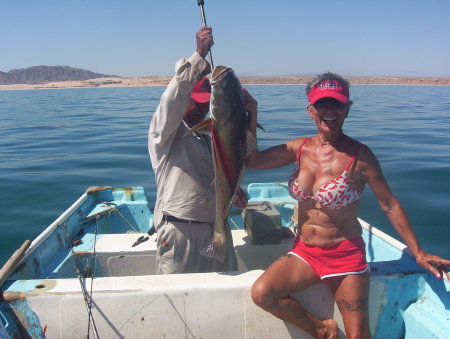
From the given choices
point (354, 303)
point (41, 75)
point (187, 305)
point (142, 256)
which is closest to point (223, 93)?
point (187, 305)

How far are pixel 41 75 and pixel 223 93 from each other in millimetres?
173044

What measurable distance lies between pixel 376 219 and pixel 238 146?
201 inches

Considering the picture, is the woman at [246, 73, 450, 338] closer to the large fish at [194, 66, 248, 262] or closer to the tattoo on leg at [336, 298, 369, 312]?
the tattoo on leg at [336, 298, 369, 312]

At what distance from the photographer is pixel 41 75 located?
15338 centimetres

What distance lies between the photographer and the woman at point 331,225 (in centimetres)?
275

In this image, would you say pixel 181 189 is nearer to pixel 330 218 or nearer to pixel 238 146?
pixel 238 146

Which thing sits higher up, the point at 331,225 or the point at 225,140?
the point at 225,140

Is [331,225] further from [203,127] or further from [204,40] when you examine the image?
[204,40]

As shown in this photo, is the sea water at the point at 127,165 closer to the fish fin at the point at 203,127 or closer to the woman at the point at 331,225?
the woman at the point at 331,225

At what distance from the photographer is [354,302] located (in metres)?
2.73

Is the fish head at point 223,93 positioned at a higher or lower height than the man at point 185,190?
higher

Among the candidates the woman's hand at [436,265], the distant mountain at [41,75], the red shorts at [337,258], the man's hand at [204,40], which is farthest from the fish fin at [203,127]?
the distant mountain at [41,75]

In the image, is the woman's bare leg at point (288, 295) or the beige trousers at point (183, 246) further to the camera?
the beige trousers at point (183, 246)

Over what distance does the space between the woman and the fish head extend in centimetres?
27
